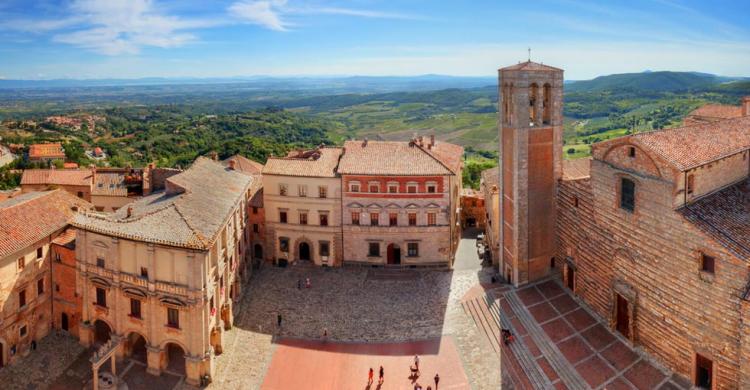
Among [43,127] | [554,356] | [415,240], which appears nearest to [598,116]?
[415,240]

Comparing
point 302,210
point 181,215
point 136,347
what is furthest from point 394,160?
point 136,347

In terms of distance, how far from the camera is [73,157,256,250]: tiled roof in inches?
1257

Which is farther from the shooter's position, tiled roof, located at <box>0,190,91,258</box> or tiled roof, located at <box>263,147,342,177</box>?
tiled roof, located at <box>263,147,342,177</box>

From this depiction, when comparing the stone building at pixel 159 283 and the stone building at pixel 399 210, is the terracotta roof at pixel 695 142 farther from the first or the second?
the stone building at pixel 159 283

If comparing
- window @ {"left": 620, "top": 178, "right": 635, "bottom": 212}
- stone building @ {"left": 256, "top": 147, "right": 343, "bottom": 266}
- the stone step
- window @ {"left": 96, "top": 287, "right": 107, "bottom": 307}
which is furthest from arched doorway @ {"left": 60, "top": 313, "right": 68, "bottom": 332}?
window @ {"left": 620, "top": 178, "right": 635, "bottom": 212}

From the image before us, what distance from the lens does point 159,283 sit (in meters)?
32.2

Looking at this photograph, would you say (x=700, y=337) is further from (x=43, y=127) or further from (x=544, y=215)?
(x=43, y=127)

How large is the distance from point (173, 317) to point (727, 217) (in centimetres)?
3122

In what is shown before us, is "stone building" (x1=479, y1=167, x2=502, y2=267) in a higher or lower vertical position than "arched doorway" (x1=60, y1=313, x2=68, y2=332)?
higher

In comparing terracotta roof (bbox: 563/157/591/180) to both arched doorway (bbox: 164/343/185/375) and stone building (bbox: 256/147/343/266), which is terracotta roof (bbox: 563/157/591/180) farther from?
arched doorway (bbox: 164/343/185/375)

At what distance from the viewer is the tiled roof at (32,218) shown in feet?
112

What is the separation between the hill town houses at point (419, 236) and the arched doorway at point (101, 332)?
203mm

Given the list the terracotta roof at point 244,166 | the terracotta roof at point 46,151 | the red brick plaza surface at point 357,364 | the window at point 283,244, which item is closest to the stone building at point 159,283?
the red brick plaza surface at point 357,364

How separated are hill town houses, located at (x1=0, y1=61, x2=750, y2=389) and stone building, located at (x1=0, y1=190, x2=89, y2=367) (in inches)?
4.7
